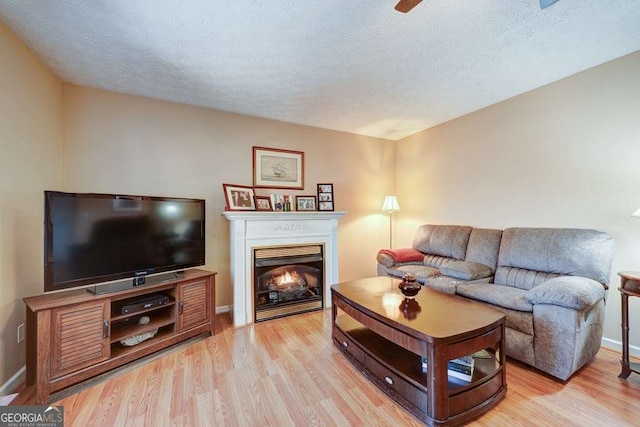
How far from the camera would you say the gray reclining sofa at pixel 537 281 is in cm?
179

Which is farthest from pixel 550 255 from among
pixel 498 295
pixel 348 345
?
pixel 348 345

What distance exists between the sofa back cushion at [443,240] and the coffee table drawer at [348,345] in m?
1.79

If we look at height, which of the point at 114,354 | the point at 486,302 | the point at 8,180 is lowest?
the point at 114,354

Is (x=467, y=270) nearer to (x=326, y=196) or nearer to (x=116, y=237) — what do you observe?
(x=326, y=196)

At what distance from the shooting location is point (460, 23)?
174 centimetres

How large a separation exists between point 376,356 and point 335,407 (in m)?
0.42

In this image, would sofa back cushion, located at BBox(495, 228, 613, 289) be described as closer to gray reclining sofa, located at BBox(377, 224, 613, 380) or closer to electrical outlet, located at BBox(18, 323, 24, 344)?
gray reclining sofa, located at BBox(377, 224, 613, 380)

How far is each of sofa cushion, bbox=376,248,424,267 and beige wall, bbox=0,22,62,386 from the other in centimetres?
334

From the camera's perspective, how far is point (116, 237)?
212 centimetres

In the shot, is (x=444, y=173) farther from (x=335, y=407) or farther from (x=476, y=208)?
(x=335, y=407)

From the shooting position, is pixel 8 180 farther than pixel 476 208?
No

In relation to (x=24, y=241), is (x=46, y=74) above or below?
above

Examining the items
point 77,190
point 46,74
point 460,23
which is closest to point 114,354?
point 77,190

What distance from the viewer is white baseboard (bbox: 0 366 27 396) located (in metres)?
1.70
